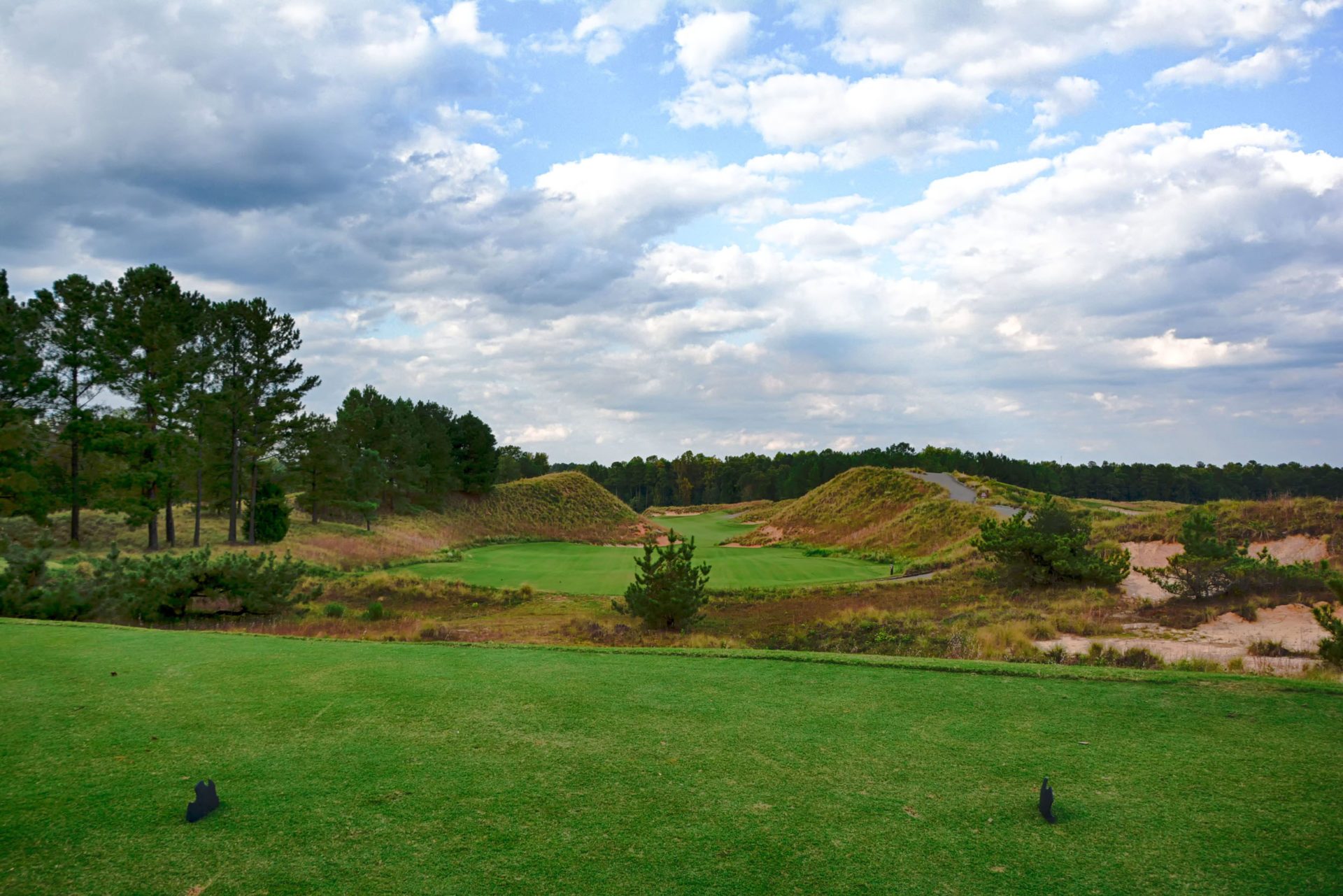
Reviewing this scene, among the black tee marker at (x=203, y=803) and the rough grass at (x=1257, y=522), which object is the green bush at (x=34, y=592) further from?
the rough grass at (x=1257, y=522)

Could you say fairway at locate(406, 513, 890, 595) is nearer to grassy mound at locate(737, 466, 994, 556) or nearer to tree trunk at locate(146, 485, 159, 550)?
grassy mound at locate(737, 466, 994, 556)

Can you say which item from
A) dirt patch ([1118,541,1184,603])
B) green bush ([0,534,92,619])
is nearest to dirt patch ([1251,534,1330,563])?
dirt patch ([1118,541,1184,603])

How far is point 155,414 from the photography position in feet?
97.7

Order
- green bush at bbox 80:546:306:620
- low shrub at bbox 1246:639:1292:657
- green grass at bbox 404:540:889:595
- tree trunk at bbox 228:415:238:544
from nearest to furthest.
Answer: low shrub at bbox 1246:639:1292:657 → green bush at bbox 80:546:306:620 → green grass at bbox 404:540:889:595 → tree trunk at bbox 228:415:238:544

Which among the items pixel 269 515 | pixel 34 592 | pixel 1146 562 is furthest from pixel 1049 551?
pixel 269 515

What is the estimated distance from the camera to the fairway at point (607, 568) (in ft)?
91.8

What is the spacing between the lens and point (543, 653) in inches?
354

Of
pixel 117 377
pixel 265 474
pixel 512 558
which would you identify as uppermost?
pixel 117 377

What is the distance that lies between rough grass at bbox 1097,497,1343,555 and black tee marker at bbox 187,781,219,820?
24.4 metres

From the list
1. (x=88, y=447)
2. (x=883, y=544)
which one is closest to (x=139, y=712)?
(x=88, y=447)

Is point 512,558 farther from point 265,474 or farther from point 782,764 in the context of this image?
point 782,764

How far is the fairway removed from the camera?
27984 millimetres

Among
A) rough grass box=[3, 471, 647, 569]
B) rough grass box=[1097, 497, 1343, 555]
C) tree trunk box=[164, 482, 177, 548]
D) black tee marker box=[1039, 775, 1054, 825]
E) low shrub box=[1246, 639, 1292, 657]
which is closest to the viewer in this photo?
black tee marker box=[1039, 775, 1054, 825]

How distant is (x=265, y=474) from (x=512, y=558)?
1316cm
